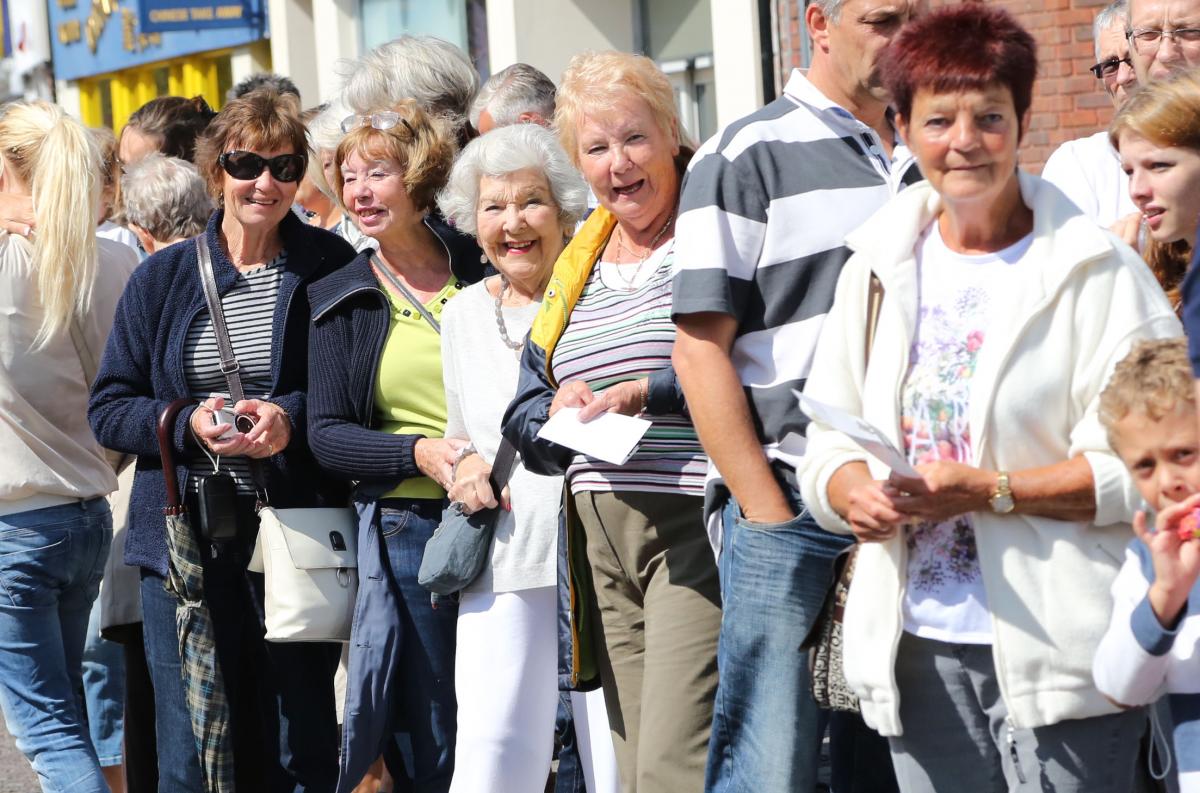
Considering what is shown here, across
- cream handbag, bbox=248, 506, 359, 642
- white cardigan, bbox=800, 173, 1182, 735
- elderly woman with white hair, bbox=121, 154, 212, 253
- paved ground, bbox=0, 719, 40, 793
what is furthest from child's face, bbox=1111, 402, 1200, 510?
paved ground, bbox=0, 719, 40, 793

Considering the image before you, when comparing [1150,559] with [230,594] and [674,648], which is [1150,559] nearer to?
[674,648]

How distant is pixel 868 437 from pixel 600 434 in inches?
38.0

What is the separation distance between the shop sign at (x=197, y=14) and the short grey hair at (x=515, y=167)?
11714 mm

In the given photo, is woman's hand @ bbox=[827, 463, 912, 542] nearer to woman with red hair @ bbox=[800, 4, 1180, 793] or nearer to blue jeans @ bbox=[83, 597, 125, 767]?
woman with red hair @ bbox=[800, 4, 1180, 793]

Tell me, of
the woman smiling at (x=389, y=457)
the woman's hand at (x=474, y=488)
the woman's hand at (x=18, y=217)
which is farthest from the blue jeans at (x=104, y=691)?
the woman's hand at (x=474, y=488)

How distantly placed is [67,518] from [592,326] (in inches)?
79.3

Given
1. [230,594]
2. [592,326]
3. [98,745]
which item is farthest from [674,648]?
[98,745]

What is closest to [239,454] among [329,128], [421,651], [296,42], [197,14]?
[421,651]

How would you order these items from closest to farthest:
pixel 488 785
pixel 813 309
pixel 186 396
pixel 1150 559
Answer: pixel 1150 559 < pixel 813 309 < pixel 488 785 < pixel 186 396

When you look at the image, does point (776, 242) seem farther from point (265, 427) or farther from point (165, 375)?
point (165, 375)

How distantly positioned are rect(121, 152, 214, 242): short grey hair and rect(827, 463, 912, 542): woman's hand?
354 cm

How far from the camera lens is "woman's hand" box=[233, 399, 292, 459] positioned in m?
4.64

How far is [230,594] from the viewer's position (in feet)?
15.8

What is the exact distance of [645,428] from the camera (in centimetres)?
359
